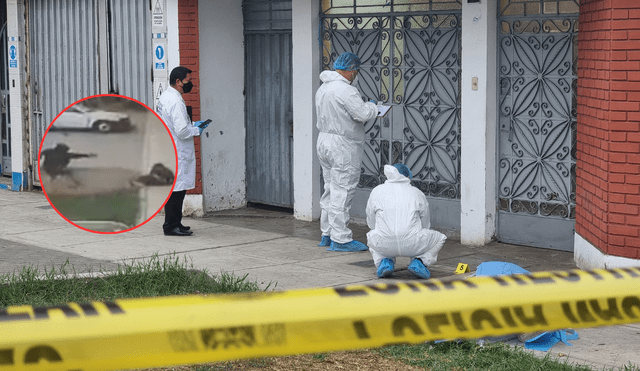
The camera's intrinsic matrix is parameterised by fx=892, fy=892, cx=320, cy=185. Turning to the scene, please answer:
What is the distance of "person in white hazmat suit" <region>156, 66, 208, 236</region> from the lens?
928cm

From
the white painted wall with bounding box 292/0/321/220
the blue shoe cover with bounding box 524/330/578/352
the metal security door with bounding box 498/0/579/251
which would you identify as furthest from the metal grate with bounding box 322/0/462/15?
the blue shoe cover with bounding box 524/330/578/352

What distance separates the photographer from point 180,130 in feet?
30.2

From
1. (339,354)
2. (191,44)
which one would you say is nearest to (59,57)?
(191,44)

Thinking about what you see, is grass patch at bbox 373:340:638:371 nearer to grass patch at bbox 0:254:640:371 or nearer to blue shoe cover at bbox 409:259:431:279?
grass patch at bbox 0:254:640:371

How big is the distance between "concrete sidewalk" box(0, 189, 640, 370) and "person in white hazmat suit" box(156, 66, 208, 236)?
0.22 metres

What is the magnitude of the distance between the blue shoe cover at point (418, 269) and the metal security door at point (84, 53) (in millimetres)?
5434

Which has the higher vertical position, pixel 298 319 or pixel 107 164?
pixel 298 319

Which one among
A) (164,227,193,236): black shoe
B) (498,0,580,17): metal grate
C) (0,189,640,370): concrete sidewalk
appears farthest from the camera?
(164,227,193,236): black shoe

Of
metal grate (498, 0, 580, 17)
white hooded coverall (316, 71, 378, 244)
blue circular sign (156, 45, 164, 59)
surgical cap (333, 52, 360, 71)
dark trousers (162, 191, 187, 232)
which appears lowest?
dark trousers (162, 191, 187, 232)

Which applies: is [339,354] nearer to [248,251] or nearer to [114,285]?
[114,285]

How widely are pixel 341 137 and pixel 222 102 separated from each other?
284 cm

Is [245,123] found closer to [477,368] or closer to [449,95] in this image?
[449,95]

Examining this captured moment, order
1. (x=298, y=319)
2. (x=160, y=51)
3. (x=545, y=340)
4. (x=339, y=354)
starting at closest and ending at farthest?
(x=298, y=319) < (x=339, y=354) < (x=545, y=340) < (x=160, y=51)

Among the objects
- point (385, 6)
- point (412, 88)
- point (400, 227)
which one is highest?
point (385, 6)
